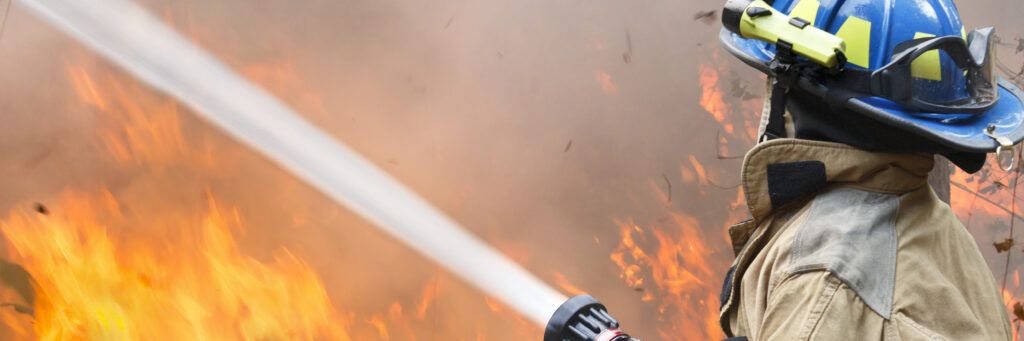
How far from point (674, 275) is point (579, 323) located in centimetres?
282

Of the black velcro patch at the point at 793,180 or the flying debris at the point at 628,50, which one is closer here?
the black velcro patch at the point at 793,180

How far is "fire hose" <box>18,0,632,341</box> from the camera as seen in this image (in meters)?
4.50

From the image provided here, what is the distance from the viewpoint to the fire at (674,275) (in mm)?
5020

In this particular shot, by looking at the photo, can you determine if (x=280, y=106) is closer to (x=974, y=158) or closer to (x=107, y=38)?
(x=107, y=38)

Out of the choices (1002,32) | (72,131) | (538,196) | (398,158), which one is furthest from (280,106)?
(1002,32)

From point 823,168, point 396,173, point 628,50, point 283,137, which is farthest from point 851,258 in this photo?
point 283,137

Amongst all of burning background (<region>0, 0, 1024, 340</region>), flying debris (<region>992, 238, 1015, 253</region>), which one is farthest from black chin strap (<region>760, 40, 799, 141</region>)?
flying debris (<region>992, 238, 1015, 253</region>)

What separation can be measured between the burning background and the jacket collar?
2.84 m

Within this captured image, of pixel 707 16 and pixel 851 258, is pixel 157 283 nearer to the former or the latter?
pixel 707 16

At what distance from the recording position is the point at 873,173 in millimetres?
2082

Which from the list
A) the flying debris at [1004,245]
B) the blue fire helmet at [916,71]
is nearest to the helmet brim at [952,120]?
the blue fire helmet at [916,71]

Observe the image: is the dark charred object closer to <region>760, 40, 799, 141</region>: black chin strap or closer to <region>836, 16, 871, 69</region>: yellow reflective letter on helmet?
<region>760, 40, 799, 141</region>: black chin strap

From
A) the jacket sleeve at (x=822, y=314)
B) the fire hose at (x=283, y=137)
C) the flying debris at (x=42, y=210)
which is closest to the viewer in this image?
the jacket sleeve at (x=822, y=314)

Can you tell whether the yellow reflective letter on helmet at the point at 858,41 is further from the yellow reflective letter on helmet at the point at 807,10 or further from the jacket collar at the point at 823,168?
the jacket collar at the point at 823,168
